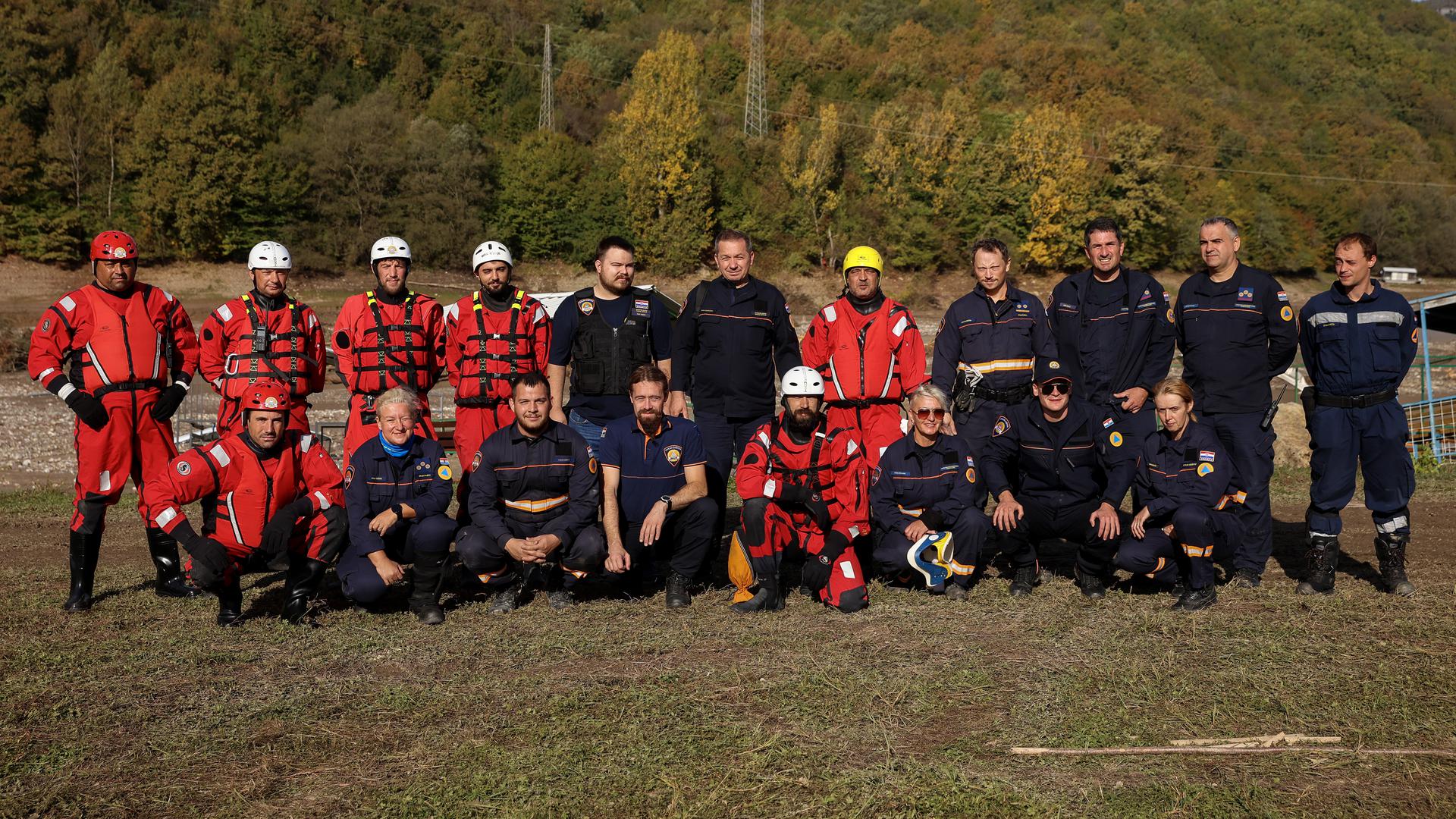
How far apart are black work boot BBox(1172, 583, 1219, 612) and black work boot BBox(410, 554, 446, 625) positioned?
4611 mm

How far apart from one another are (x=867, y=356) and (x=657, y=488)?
176cm

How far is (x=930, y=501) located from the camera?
710 cm

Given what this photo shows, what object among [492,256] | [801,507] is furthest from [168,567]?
[801,507]

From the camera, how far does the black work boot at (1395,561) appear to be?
6980mm

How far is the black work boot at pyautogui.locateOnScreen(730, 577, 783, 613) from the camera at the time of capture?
6.80 meters

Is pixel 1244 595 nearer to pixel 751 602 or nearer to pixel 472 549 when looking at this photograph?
pixel 751 602

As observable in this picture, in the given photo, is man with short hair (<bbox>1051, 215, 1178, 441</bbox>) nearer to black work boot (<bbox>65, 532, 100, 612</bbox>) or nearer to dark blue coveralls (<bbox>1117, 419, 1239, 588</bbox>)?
dark blue coveralls (<bbox>1117, 419, 1239, 588</bbox>)

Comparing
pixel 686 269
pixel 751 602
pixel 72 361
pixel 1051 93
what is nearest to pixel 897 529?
pixel 751 602

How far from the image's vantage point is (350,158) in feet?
179

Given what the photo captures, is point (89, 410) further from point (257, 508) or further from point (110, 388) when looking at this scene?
point (257, 508)

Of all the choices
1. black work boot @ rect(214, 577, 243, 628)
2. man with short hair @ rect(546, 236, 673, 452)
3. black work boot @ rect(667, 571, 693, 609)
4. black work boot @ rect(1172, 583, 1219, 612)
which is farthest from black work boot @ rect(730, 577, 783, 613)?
black work boot @ rect(214, 577, 243, 628)

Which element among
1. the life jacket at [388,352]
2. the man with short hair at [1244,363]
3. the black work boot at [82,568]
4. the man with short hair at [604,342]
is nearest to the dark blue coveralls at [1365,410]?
the man with short hair at [1244,363]

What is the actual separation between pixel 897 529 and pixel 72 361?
18.9 ft

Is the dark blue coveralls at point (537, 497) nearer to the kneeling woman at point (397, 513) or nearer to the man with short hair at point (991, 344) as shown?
the kneeling woman at point (397, 513)
